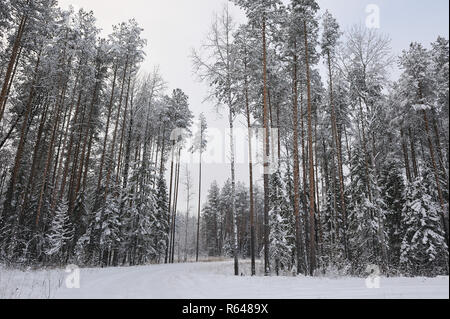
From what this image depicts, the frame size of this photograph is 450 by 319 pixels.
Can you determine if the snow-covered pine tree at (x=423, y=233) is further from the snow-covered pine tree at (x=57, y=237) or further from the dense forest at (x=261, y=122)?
the snow-covered pine tree at (x=57, y=237)

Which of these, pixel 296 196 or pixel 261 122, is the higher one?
pixel 261 122

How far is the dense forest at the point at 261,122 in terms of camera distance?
49.5ft

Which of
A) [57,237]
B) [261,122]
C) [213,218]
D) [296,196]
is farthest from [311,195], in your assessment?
[213,218]

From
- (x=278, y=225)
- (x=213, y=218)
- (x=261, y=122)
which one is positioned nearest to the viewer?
(x=278, y=225)

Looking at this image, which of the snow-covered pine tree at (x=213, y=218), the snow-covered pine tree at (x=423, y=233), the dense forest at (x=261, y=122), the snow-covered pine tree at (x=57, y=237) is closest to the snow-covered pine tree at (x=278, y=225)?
the dense forest at (x=261, y=122)

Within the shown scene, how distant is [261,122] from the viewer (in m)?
20.0

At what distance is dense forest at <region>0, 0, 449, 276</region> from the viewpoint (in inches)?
594

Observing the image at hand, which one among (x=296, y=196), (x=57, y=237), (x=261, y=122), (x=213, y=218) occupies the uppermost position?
(x=261, y=122)

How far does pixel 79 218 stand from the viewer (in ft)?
61.0

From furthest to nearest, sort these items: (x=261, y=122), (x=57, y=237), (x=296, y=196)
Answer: (x=261, y=122), (x=57, y=237), (x=296, y=196)

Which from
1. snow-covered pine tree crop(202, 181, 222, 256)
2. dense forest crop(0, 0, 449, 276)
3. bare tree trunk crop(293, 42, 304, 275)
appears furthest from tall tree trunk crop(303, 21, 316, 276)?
snow-covered pine tree crop(202, 181, 222, 256)

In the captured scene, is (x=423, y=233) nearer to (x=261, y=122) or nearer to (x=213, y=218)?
(x=261, y=122)

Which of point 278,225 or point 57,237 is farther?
point 278,225
